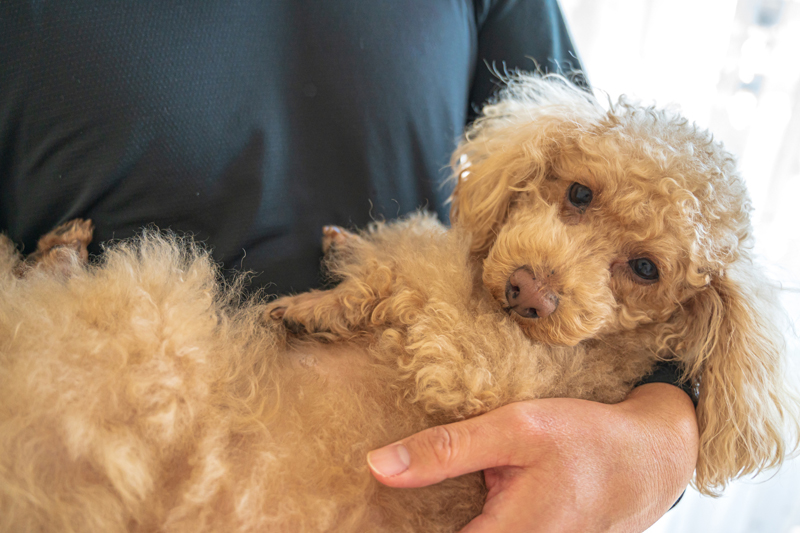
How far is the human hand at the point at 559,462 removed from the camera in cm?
67

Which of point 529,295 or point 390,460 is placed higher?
point 529,295

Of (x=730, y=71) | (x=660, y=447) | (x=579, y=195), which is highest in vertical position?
(x=730, y=71)

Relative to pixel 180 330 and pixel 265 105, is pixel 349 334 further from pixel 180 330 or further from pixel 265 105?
pixel 265 105

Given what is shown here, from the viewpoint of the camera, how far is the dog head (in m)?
0.84

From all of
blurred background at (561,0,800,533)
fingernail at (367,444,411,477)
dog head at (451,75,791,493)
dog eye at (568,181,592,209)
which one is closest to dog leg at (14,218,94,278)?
fingernail at (367,444,411,477)

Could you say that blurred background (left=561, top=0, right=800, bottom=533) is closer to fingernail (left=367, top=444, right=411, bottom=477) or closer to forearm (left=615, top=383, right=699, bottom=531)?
forearm (left=615, top=383, right=699, bottom=531)

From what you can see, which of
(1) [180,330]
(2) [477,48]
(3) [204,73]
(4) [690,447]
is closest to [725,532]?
(4) [690,447]

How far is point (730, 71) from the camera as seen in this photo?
5.23 ft

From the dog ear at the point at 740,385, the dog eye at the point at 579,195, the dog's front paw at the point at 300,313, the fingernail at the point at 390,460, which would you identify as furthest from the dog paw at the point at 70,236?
the dog ear at the point at 740,385

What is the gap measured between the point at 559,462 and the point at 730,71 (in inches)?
65.5

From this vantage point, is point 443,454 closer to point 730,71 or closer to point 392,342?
point 392,342

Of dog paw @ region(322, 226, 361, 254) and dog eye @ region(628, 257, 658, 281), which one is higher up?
dog eye @ region(628, 257, 658, 281)

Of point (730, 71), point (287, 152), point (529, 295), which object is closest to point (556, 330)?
point (529, 295)

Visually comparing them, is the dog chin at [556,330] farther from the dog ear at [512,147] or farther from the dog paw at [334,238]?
the dog paw at [334,238]
